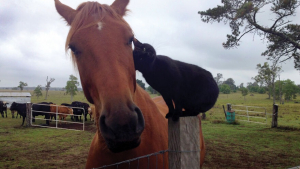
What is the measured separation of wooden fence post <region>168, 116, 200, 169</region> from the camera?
4.35ft

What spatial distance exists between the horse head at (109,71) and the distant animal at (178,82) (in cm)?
14

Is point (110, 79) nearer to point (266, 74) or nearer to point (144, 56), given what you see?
point (144, 56)

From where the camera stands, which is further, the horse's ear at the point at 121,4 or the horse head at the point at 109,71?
the horse's ear at the point at 121,4

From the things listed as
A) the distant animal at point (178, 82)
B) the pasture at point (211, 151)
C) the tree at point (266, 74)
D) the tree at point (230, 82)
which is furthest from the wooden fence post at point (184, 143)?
the tree at point (230, 82)

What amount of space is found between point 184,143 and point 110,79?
0.65 metres

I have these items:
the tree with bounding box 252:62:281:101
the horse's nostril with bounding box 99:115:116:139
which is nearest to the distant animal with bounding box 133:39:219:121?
the horse's nostril with bounding box 99:115:116:139

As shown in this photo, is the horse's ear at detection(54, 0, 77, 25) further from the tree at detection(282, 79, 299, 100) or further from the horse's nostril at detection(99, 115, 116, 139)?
the tree at detection(282, 79, 299, 100)

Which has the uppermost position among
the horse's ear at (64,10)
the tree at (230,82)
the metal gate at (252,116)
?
the tree at (230,82)

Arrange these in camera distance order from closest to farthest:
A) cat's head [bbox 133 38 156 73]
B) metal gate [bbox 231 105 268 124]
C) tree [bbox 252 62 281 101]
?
cat's head [bbox 133 38 156 73]
metal gate [bbox 231 105 268 124]
tree [bbox 252 62 281 101]

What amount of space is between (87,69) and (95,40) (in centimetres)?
22

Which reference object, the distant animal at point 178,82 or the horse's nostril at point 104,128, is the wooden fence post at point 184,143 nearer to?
the distant animal at point 178,82

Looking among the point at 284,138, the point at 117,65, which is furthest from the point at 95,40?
the point at 284,138

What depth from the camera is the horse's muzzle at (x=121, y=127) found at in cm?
106

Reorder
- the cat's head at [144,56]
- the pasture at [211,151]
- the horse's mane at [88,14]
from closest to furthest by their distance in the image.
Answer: the cat's head at [144,56]
the horse's mane at [88,14]
the pasture at [211,151]
